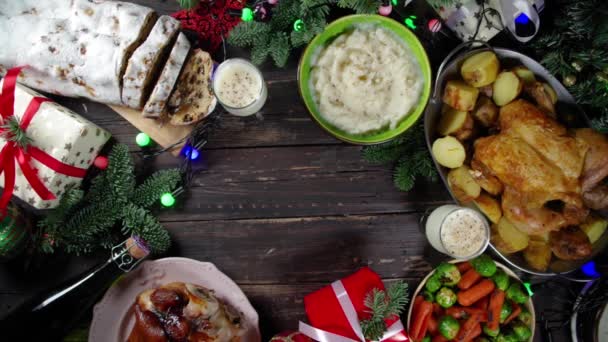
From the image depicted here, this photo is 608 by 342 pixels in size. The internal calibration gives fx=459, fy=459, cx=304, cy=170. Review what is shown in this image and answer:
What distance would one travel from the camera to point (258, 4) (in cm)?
192

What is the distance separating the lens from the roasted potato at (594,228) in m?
1.72

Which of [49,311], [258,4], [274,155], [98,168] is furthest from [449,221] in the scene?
[49,311]

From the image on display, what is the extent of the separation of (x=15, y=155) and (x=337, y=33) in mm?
1315

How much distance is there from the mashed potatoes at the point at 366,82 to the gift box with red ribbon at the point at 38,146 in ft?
3.19

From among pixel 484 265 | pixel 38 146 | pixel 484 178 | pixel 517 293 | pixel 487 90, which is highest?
pixel 38 146

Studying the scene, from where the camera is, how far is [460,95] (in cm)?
168

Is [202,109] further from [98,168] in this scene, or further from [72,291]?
[72,291]

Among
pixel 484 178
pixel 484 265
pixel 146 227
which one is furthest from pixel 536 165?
pixel 146 227

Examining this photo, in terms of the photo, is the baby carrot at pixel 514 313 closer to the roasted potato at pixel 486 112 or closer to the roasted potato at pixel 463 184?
the roasted potato at pixel 463 184

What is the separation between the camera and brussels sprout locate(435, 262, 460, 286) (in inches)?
73.2

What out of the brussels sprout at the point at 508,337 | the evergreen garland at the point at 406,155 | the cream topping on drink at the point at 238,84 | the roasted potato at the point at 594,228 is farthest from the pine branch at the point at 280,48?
the brussels sprout at the point at 508,337

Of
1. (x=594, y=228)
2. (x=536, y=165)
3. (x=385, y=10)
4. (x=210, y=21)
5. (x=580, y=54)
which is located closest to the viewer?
(x=580, y=54)

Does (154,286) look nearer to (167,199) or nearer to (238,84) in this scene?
(167,199)

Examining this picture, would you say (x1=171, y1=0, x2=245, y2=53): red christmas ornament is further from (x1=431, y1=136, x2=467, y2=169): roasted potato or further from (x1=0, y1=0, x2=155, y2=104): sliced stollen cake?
(x1=431, y1=136, x2=467, y2=169): roasted potato
